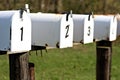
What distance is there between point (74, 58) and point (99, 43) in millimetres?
6047

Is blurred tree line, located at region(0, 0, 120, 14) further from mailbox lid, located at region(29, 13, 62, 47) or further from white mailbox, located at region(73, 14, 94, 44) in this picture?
mailbox lid, located at region(29, 13, 62, 47)

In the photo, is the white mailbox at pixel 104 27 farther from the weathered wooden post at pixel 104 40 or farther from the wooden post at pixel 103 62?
the wooden post at pixel 103 62

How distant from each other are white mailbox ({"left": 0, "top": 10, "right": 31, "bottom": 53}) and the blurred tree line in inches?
651

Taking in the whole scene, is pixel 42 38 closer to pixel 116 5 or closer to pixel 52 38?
pixel 52 38

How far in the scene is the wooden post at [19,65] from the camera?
363cm

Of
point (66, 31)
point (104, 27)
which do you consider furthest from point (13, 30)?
point (104, 27)

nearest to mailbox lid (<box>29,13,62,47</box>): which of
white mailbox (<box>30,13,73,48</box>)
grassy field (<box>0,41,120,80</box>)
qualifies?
white mailbox (<box>30,13,73,48</box>)

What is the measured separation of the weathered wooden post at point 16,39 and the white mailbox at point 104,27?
2059 mm

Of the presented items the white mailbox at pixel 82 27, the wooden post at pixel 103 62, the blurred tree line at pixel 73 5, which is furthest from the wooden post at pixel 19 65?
the blurred tree line at pixel 73 5

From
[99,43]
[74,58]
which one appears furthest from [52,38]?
[74,58]

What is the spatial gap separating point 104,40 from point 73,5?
1483 cm

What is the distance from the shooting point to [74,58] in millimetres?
12211

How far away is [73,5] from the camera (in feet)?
67.7

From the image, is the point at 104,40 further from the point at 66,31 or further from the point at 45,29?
the point at 45,29
